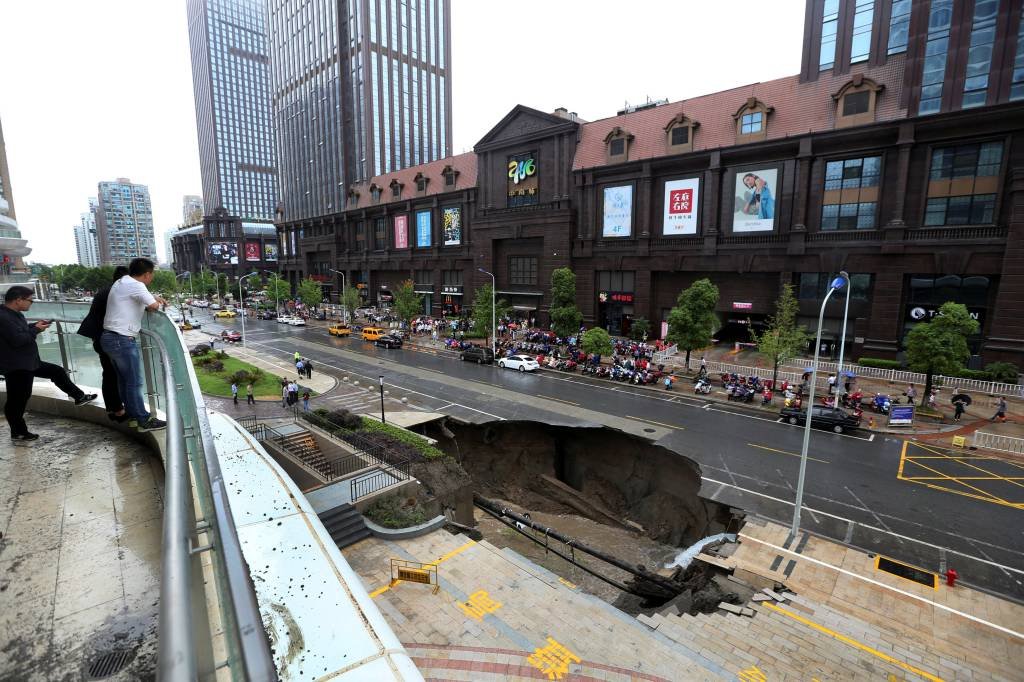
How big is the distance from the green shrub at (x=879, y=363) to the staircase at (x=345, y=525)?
34.6 metres

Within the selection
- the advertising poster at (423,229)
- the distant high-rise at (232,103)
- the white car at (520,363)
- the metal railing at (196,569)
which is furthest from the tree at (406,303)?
the distant high-rise at (232,103)

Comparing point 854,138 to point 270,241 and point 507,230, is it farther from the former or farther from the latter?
point 270,241

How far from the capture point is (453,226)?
63.2 m

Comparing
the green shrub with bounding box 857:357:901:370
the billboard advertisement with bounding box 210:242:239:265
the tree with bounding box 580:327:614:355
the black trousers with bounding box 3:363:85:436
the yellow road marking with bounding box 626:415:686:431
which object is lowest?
the yellow road marking with bounding box 626:415:686:431

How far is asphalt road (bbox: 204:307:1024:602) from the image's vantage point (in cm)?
1483

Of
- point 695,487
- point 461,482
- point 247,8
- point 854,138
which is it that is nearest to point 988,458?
point 695,487

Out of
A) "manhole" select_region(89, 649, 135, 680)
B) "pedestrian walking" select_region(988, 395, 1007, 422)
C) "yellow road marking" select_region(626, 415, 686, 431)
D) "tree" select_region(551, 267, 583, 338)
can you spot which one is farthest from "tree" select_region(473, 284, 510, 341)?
"manhole" select_region(89, 649, 135, 680)

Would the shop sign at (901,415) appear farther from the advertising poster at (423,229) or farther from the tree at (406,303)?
the advertising poster at (423,229)

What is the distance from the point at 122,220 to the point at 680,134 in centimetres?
17004

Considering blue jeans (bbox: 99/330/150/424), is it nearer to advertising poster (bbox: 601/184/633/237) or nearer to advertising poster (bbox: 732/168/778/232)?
advertising poster (bbox: 732/168/778/232)

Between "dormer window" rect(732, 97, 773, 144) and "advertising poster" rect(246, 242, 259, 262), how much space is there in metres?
121

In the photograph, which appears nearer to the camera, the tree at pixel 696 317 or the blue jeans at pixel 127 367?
the blue jeans at pixel 127 367

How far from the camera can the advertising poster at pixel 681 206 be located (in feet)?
141

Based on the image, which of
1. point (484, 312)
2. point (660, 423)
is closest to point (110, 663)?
point (660, 423)
